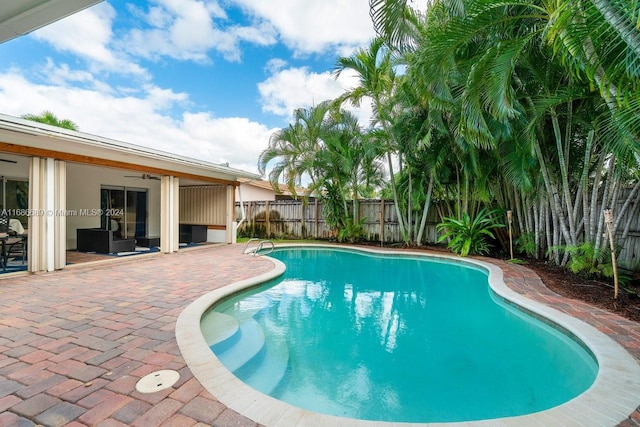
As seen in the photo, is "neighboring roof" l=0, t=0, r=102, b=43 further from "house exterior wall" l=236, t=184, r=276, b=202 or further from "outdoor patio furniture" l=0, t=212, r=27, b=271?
"house exterior wall" l=236, t=184, r=276, b=202

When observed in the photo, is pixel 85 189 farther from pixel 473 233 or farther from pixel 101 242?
pixel 473 233

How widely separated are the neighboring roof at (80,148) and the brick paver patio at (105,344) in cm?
285

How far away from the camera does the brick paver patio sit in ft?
7.84

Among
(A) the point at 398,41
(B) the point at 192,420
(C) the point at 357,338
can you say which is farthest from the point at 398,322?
(A) the point at 398,41

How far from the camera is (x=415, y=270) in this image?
30.5 ft

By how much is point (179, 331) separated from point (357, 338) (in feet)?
8.24

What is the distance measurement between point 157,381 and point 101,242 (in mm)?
9331

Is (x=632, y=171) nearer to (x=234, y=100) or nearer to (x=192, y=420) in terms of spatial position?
(x=192, y=420)

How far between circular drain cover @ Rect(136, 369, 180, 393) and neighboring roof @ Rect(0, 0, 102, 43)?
2.68m

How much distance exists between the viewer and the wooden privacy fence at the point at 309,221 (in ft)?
46.0

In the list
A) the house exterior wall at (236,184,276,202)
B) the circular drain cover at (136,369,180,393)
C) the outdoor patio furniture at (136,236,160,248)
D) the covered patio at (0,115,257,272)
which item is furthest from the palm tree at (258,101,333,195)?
the circular drain cover at (136,369,180,393)

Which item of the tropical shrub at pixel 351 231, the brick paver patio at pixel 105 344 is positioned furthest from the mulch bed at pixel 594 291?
the tropical shrub at pixel 351 231

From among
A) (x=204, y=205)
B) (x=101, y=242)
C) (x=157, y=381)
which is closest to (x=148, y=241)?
(x=101, y=242)

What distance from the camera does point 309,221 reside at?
15672mm
